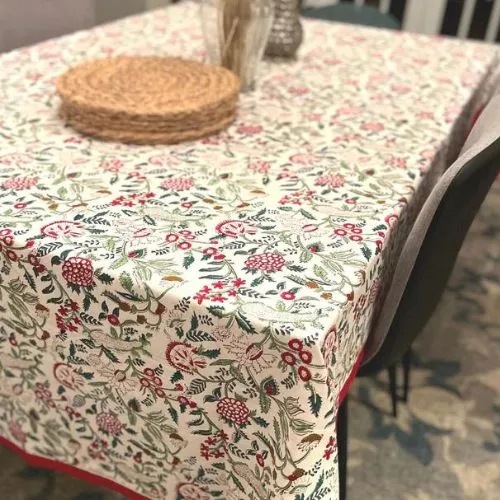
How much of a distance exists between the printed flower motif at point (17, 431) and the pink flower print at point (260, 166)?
0.58 m

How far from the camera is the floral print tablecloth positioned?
2.21 ft

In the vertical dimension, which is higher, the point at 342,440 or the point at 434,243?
the point at 434,243

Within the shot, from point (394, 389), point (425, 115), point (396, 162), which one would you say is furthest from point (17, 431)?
point (425, 115)

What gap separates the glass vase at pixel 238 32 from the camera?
127cm

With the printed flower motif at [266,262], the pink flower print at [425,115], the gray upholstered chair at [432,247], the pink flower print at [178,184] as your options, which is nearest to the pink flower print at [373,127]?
the pink flower print at [425,115]

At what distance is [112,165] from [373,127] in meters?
0.54

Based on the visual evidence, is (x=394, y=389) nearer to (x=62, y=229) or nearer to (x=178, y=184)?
(x=178, y=184)

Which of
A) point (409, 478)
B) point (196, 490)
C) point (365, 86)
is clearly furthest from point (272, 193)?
point (409, 478)

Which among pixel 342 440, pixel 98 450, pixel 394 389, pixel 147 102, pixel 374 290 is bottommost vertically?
pixel 394 389

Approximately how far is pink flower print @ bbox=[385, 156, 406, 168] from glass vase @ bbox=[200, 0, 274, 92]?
1.54ft

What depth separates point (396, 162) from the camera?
1030 millimetres

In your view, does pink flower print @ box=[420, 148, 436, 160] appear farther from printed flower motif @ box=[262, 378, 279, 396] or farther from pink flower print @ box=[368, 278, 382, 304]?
printed flower motif @ box=[262, 378, 279, 396]

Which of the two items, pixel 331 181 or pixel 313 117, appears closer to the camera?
pixel 331 181

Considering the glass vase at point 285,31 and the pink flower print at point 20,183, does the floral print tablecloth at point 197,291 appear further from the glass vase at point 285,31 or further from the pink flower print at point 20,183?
the glass vase at point 285,31
